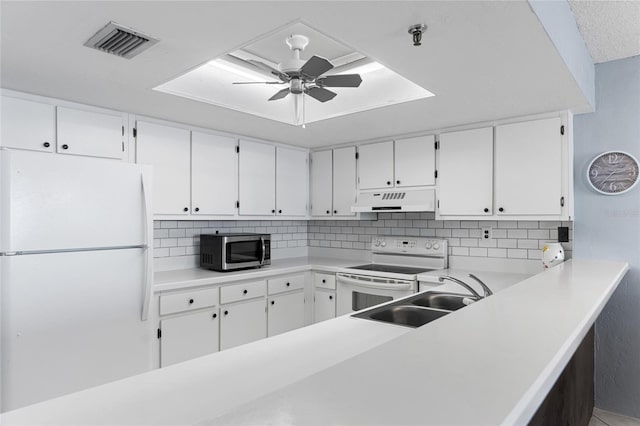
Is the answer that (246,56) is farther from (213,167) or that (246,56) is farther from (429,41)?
(429,41)

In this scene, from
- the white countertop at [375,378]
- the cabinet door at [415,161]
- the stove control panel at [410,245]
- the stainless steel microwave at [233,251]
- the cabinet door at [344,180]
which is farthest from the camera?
the cabinet door at [344,180]

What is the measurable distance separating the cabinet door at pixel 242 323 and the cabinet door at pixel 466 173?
6.06ft

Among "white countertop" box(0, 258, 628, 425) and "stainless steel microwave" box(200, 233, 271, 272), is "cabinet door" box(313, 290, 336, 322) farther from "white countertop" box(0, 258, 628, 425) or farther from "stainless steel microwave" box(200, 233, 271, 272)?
"white countertop" box(0, 258, 628, 425)

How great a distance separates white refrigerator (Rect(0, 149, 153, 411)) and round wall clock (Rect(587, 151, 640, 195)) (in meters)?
3.19

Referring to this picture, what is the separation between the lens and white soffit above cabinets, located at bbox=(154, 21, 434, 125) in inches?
101

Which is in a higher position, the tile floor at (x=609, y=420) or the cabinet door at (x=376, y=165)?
the cabinet door at (x=376, y=165)

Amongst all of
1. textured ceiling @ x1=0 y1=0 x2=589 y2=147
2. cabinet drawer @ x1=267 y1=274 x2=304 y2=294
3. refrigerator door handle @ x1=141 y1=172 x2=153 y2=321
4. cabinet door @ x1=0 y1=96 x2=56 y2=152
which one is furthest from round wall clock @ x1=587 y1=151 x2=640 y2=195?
cabinet door @ x1=0 y1=96 x2=56 y2=152

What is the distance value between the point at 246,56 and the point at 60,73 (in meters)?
1.11

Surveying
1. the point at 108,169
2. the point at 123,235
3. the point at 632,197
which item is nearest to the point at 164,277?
the point at 123,235

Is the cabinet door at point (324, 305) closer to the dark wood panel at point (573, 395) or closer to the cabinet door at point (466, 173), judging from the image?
the cabinet door at point (466, 173)

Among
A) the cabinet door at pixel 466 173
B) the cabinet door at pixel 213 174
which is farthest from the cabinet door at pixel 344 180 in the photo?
the cabinet door at pixel 213 174

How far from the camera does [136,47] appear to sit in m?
1.82

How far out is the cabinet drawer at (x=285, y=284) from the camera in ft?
12.0

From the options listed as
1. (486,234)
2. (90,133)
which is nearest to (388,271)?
(486,234)
